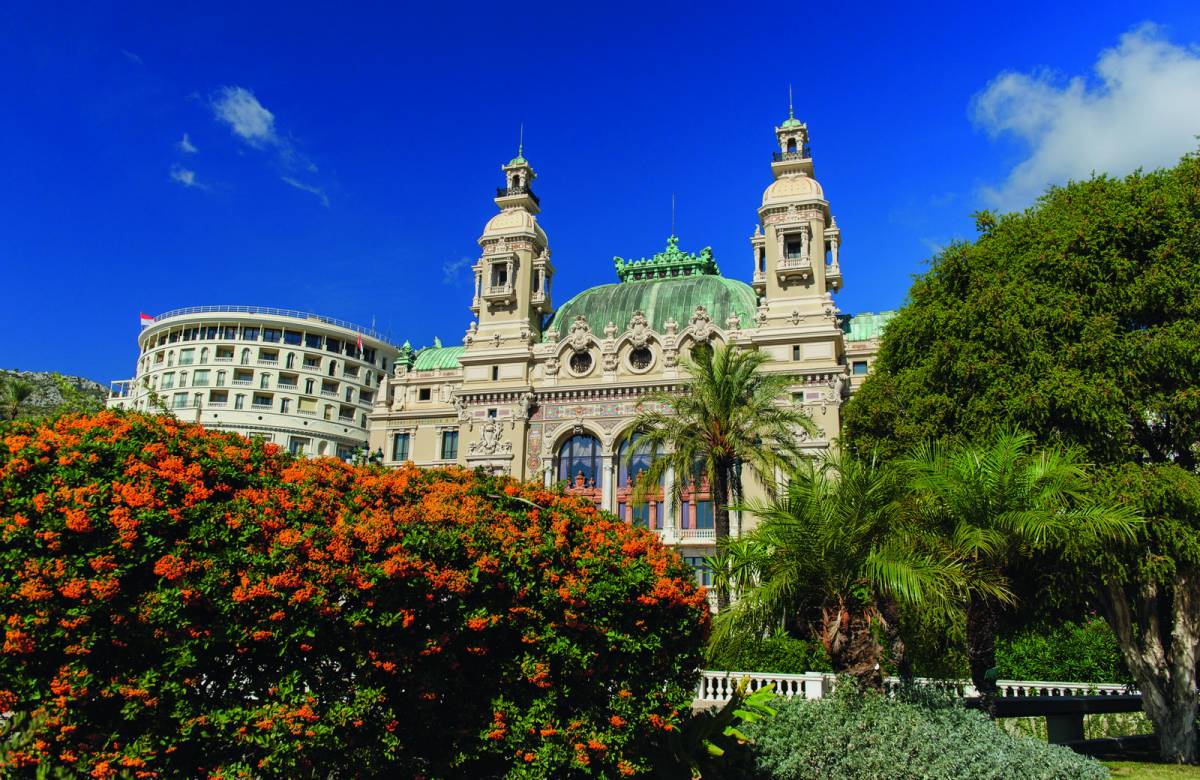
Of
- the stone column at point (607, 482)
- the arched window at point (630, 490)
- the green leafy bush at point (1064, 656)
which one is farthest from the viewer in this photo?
the stone column at point (607, 482)

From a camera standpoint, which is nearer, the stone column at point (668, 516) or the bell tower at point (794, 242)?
the stone column at point (668, 516)

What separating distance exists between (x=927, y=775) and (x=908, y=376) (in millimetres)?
13125

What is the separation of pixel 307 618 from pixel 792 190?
4651 cm

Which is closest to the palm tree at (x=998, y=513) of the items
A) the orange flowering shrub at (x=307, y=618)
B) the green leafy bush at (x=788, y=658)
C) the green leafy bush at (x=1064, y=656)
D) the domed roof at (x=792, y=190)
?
the orange flowering shrub at (x=307, y=618)

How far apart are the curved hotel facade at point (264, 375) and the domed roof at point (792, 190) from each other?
44.9 m

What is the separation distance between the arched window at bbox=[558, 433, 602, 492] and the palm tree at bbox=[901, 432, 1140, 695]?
32425mm

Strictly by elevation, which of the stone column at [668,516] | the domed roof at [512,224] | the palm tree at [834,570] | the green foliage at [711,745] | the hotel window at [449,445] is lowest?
the green foliage at [711,745]

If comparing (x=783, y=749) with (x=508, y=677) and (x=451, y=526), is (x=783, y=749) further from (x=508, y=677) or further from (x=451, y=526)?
(x=451, y=526)

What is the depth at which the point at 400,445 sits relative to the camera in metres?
56.9

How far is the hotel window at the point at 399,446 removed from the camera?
56.5m

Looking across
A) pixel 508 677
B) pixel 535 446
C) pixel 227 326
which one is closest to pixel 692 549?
pixel 535 446

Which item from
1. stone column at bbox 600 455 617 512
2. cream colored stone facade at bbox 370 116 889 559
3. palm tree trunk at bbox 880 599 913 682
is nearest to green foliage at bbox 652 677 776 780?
palm tree trunk at bbox 880 599 913 682

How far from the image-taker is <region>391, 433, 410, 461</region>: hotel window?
185ft

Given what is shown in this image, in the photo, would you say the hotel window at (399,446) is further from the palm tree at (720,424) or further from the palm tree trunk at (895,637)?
the palm tree trunk at (895,637)
